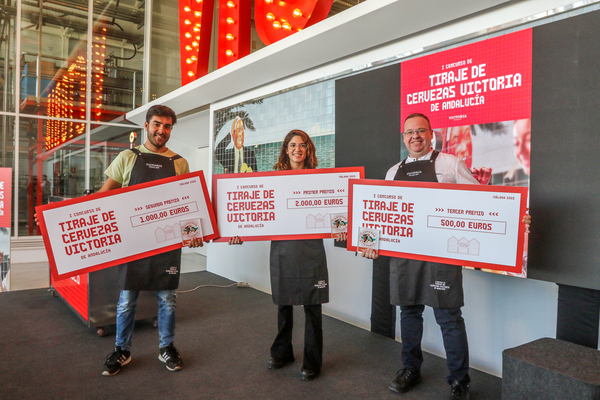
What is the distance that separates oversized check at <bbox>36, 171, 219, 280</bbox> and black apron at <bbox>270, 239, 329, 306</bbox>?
47 cm

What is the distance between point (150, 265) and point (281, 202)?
88 centimetres

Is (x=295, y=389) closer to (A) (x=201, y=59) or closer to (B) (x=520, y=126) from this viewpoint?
(B) (x=520, y=126)

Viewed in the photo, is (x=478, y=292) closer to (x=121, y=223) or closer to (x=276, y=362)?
(x=276, y=362)

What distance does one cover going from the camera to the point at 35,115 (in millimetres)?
6660

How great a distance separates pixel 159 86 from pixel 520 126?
23.3 feet

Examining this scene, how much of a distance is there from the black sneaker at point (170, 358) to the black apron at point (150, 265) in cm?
44

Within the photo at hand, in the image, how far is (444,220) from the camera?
2094 mm

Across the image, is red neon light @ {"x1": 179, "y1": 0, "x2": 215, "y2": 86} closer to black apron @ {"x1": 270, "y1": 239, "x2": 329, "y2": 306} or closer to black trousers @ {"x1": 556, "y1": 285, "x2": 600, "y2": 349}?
black apron @ {"x1": 270, "y1": 239, "x2": 329, "y2": 306}

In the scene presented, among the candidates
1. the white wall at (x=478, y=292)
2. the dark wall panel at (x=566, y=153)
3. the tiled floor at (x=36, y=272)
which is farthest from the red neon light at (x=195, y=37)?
the dark wall panel at (x=566, y=153)

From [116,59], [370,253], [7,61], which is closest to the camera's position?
[370,253]

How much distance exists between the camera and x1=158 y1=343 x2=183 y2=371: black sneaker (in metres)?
2.49

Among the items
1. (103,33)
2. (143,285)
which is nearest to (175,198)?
(143,285)

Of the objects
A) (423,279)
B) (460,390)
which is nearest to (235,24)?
(423,279)

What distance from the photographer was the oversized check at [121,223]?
2.18 m
